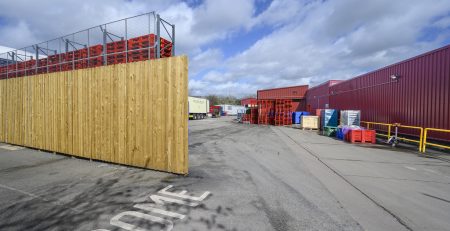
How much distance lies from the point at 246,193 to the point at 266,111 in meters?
25.1

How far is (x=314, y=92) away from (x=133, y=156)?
3118 cm

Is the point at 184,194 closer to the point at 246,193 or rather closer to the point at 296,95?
the point at 246,193

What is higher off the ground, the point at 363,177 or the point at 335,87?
the point at 335,87

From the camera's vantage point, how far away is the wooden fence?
20.2 ft

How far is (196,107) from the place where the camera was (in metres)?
38.4

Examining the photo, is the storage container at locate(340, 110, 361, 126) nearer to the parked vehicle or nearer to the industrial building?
the industrial building

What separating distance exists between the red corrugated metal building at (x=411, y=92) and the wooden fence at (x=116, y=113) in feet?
40.3

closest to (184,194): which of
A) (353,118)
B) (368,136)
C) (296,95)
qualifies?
(368,136)

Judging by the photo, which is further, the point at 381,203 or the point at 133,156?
the point at 133,156

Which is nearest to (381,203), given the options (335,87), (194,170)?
(194,170)

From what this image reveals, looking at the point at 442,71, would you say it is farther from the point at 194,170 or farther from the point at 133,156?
the point at 133,156

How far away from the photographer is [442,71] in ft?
34.9

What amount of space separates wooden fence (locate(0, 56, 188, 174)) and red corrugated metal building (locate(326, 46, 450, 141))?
12.3 meters

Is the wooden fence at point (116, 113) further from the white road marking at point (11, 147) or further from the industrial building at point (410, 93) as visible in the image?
the industrial building at point (410, 93)
